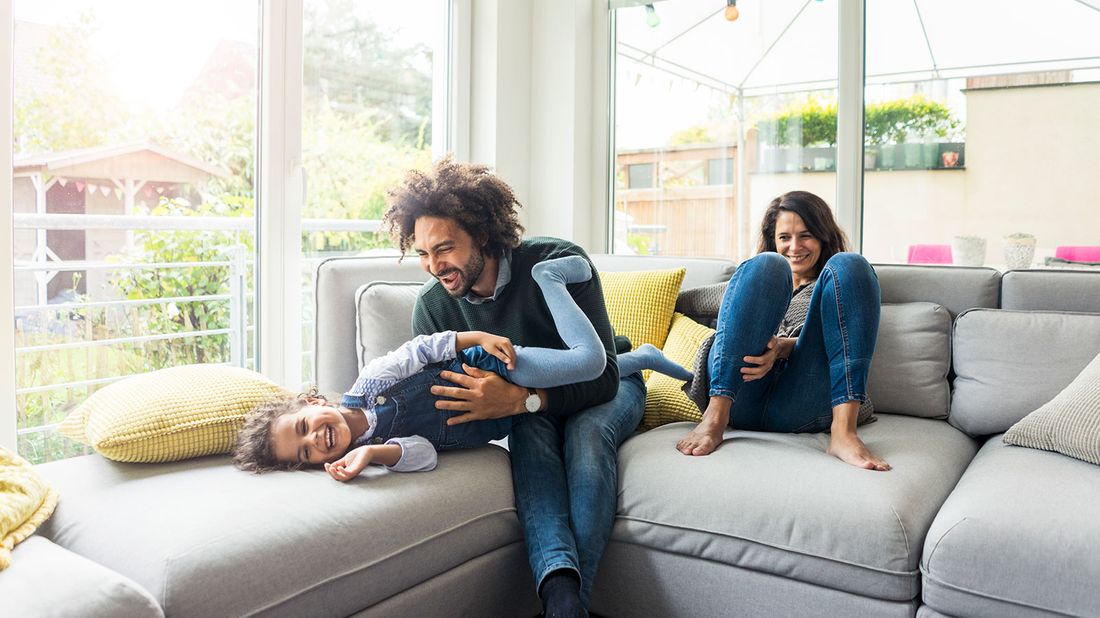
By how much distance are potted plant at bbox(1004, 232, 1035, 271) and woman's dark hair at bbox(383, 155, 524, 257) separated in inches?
76.3

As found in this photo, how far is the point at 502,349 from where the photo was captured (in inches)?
75.5

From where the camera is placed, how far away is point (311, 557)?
4.84ft

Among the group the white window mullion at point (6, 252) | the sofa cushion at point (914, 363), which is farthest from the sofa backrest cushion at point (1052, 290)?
the white window mullion at point (6, 252)

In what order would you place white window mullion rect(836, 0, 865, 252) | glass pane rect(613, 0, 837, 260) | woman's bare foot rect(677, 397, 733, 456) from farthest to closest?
glass pane rect(613, 0, 837, 260) < white window mullion rect(836, 0, 865, 252) < woman's bare foot rect(677, 397, 733, 456)

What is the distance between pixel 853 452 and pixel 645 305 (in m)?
0.87

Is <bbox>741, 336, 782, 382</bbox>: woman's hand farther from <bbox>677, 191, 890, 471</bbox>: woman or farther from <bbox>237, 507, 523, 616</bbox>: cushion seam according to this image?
<bbox>237, 507, 523, 616</bbox>: cushion seam

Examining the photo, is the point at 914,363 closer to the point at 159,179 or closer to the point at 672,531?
the point at 672,531

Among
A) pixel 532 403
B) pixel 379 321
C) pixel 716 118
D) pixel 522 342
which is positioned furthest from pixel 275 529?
pixel 716 118

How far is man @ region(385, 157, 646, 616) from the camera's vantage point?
1827 millimetres

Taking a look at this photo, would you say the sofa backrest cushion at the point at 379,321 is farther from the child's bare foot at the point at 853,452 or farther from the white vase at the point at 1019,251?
the white vase at the point at 1019,251

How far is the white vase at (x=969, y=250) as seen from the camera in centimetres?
313

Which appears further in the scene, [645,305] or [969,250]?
[969,250]

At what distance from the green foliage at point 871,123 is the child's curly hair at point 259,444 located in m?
2.37

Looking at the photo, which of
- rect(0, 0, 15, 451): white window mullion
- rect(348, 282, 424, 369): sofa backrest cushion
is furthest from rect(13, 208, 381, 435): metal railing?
rect(348, 282, 424, 369): sofa backrest cushion
